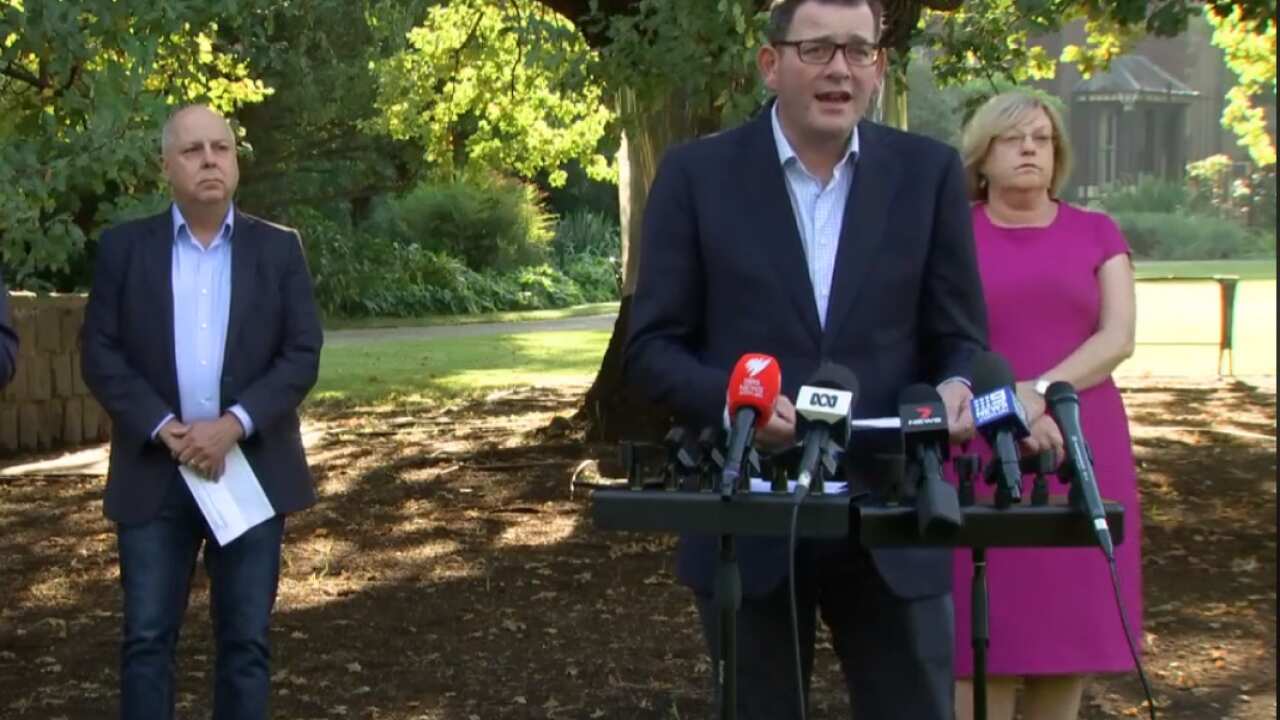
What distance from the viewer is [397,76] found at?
2141 cm

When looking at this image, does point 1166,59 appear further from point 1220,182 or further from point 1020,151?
point 1020,151

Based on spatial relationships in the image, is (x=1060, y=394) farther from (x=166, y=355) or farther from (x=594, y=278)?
(x=594, y=278)

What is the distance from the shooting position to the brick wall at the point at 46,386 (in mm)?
15828

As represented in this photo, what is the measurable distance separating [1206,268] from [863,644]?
4783 cm

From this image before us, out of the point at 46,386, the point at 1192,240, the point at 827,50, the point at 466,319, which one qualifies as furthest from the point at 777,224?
the point at 1192,240

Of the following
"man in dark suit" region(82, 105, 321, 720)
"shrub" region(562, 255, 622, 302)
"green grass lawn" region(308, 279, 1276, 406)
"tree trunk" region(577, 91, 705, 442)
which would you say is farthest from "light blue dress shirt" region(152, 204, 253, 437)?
"shrub" region(562, 255, 622, 302)

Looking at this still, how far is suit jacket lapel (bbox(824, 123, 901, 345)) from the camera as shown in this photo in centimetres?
363

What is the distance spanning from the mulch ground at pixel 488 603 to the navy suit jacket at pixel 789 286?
9.84ft

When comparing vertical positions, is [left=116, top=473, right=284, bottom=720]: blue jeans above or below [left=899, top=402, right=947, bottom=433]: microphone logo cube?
below

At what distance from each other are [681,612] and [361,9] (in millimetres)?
7904

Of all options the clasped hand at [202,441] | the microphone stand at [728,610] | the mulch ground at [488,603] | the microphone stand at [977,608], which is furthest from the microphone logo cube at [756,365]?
the mulch ground at [488,603]

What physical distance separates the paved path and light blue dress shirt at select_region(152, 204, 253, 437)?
79.8ft

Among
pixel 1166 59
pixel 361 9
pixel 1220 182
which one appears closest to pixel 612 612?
pixel 361 9

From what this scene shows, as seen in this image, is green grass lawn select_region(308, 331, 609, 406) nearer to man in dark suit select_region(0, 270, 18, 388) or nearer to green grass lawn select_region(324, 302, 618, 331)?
green grass lawn select_region(324, 302, 618, 331)
